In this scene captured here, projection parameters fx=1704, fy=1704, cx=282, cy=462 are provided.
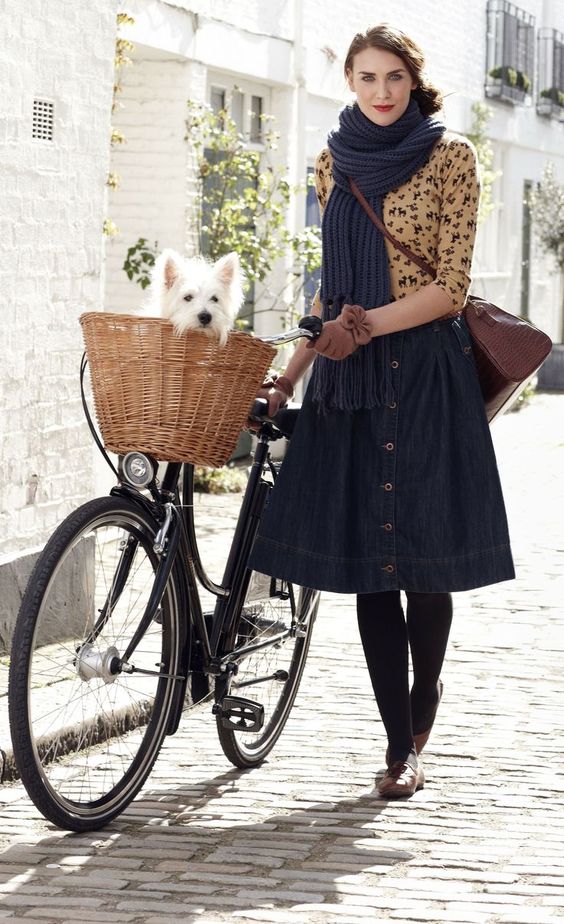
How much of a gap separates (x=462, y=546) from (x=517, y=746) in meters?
1.08

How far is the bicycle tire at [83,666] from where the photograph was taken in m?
4.01

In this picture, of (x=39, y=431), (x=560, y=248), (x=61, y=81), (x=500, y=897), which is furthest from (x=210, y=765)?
(x=560, y=248)

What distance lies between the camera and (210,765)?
5059 millimetres

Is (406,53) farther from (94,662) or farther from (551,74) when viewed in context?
(551,74)

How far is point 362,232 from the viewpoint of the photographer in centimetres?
446

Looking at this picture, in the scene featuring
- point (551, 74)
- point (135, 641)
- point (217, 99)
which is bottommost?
point (135, 641)

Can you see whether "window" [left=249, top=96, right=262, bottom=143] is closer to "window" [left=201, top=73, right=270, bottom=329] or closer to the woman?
"window" [left=201, top=73, right=270, bottom=329]

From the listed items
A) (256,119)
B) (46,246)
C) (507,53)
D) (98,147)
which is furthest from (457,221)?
(507,53)

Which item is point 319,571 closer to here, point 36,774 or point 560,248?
point 36,774

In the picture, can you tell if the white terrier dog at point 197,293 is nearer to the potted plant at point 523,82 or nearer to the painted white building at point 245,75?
the painted white building at point 245,75

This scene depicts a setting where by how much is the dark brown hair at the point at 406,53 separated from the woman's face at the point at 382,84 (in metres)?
0.01

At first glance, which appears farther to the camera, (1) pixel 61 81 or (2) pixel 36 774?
(1) pixel 61 81

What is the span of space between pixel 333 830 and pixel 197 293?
1.42m

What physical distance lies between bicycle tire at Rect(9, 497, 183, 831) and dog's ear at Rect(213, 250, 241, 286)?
618 mm
